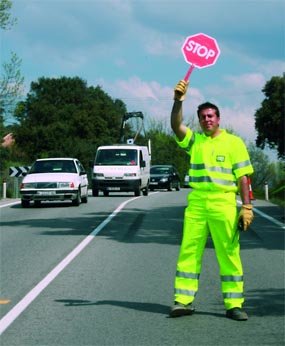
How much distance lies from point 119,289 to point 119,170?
2575 cm

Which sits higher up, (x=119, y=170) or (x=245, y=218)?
(x=119, y=170)

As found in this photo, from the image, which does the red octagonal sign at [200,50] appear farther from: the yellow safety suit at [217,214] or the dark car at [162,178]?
the dark car at [162,178]

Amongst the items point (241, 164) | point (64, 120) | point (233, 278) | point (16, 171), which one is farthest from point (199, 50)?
point (64, 120)

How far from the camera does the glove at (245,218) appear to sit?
23.8ft

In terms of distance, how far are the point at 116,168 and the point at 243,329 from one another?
2824 centimetres

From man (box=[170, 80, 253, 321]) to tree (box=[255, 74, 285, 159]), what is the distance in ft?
175

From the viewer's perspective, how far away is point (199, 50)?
7.30 metres

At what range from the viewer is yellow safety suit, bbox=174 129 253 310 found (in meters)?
7.33

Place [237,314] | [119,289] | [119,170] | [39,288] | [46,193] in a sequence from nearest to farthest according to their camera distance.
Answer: [237,314] < [119,289] < [39,288] < [46,193] < [119,170]

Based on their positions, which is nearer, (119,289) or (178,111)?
(178,111)

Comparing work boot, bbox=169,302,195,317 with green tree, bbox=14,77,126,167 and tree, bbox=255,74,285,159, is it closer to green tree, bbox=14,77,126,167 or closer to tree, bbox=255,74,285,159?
tree, bbox=255,74,285,159

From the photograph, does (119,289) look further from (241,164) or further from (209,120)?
(209,120)

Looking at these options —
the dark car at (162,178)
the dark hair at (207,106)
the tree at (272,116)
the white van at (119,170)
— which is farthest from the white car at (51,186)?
the tree at (272,116)

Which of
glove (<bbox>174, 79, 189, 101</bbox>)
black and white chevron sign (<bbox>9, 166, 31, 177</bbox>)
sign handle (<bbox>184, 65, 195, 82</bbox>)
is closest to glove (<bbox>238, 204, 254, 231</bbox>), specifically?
glove (<bbox>174, 79, 189, 101</bbox>)
